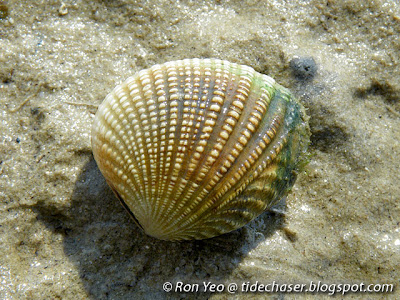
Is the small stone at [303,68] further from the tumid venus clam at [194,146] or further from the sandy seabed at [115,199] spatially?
the tumid venus clam at [194,146]

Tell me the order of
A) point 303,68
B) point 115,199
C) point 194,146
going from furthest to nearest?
1. point 303,68
2. point 115,199
3. point 194,146

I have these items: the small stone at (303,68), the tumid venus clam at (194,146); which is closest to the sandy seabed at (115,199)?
the small stone at (303,68)

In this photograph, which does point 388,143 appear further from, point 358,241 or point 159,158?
point 159,158

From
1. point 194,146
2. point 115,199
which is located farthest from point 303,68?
point 115,199

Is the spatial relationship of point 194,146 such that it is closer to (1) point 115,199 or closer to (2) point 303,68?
(1) point 115,199

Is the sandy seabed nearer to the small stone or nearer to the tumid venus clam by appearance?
the small stone

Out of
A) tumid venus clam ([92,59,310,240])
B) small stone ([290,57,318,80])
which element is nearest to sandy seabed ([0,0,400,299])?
small stone ([290,57,318,80])
